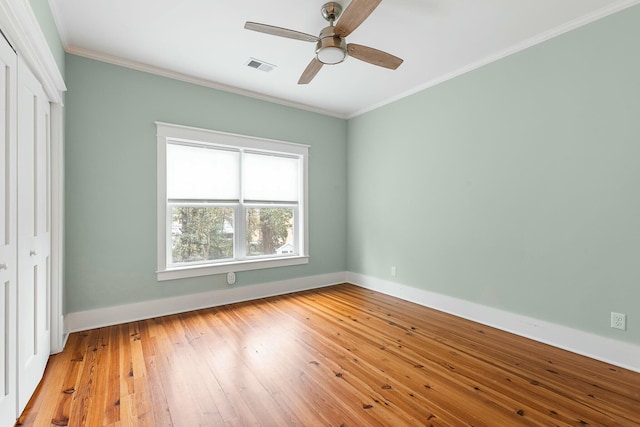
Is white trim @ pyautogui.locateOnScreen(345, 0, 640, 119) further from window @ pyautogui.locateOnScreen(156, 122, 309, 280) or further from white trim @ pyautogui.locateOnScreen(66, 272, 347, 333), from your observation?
white trim @ pyautogui.locateOnScreen(66, 272, 347, 333)

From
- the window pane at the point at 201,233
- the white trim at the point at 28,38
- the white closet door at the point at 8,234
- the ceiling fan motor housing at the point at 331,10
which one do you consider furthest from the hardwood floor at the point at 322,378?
the ceiling fan motor housing at the point at 331,10

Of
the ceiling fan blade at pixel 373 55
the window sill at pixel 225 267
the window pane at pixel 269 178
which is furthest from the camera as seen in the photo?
the window pane at pixel 269 178

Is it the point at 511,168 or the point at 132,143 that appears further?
the point at 132,143

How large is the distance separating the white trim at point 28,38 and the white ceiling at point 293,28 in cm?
70

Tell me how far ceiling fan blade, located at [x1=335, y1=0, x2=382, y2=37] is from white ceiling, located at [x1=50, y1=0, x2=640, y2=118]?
25 centimetres

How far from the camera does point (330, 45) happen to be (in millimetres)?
2396

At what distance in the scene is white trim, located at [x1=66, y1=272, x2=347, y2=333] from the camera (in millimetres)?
3105

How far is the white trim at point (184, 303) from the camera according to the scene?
3.11 m

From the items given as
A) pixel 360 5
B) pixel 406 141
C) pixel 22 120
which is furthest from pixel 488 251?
pixel 22 120

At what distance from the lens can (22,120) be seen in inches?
70.9

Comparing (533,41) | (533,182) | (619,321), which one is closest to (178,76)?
(533,41)

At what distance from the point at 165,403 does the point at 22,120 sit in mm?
1929

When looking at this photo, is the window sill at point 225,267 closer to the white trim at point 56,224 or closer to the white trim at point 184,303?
the white trim at point 184,303

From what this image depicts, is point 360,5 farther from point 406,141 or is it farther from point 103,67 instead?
point 103,67
